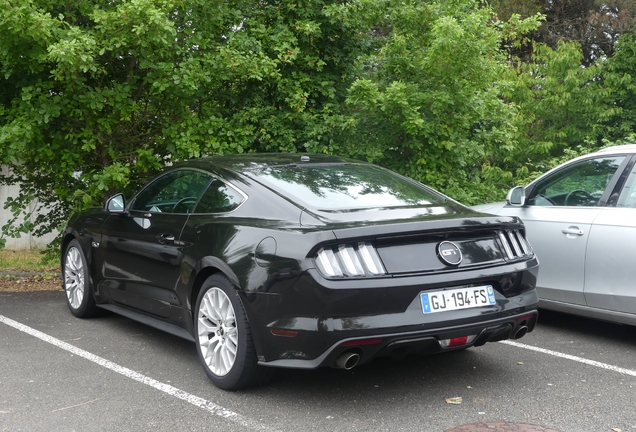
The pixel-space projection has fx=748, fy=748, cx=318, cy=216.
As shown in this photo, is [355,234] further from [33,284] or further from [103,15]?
[33,284]

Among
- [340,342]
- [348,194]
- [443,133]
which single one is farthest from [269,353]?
[443,133]

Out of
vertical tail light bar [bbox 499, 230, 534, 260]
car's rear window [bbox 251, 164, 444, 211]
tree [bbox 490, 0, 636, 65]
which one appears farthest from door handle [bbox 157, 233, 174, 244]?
tree [bbox 490, 0, 636, 65]

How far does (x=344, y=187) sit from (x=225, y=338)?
129 cm

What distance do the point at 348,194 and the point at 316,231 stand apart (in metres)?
0.84

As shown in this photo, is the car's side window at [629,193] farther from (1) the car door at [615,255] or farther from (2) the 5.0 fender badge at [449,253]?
(2) the 5.0 fender badge at [449,253]

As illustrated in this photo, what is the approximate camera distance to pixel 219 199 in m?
5.17

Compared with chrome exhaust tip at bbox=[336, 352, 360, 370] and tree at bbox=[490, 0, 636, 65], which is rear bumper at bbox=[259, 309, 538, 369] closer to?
chrome exhaust tip at bbox=[336, 352, 360, 370]

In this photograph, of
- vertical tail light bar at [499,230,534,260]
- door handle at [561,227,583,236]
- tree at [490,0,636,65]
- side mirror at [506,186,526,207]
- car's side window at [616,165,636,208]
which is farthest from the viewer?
tree at [490,0,636,65]

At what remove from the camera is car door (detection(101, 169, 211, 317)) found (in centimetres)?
534

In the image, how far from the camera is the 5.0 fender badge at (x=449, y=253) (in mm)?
4336

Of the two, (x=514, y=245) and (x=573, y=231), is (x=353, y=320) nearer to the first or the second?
(x=514, y=245)

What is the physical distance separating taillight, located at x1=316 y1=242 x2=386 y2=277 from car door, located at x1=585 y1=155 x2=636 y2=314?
2417 millimetres

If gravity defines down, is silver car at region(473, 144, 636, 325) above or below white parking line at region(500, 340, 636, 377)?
above

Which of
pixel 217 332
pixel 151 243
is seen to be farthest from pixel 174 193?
pixel 217 332
